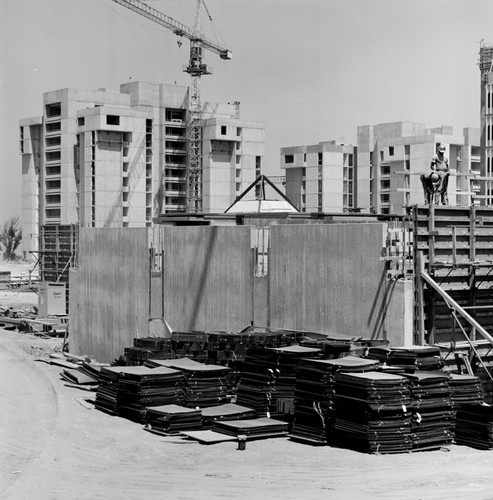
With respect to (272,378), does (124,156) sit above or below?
above

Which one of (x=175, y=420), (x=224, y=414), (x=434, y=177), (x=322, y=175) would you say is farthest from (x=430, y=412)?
(x=322, y=175)

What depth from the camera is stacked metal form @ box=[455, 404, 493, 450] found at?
56.5 feet

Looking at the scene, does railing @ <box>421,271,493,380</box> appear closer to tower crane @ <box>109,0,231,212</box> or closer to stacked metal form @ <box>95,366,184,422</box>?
stacked metal form @ <box>95,366,184,422</box>

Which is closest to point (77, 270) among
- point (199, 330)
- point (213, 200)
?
point (199, 330)

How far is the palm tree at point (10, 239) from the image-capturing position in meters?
135

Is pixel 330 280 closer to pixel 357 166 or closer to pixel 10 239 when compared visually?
pixel 357 166

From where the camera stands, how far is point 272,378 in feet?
64.0

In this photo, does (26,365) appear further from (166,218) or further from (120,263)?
(166,218)

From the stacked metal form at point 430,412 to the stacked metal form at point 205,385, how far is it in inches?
179

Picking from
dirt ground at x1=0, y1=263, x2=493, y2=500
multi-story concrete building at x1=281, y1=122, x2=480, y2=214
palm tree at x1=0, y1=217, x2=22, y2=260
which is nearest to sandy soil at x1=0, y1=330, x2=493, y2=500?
dirt ground at x1=0, y1=263, x2=493, y2=500

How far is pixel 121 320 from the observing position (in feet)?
95.1

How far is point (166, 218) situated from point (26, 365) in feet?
20.9

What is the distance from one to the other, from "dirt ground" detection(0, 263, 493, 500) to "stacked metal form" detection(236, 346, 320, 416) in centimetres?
134

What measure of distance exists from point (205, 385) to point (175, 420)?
145cm
